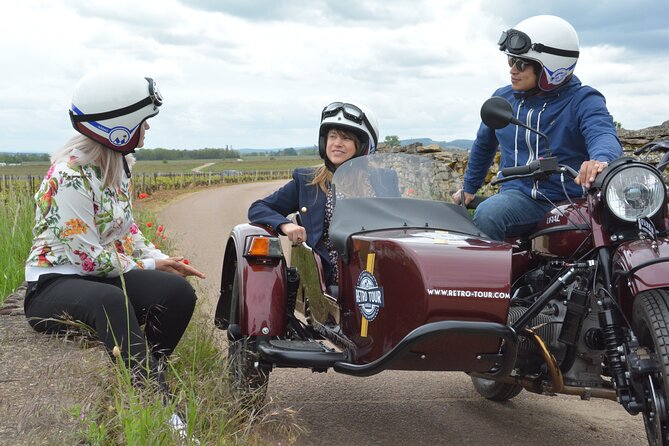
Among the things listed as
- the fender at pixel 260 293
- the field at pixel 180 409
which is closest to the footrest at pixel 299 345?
the fender at pixel 260 293

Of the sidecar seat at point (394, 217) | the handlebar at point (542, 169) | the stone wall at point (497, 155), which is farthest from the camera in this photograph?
the stone wall at point (497, 155)

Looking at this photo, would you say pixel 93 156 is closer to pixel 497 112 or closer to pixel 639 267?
pixel 497 112

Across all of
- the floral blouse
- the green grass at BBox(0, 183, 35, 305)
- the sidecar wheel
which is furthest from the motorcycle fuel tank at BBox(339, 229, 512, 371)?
the green grass at BBox(0, 183, 35, 305)

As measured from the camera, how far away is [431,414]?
5246 mm

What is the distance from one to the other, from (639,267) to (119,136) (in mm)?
2812

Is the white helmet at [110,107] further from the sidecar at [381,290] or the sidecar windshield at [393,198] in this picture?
the sidecar windshield at [393,198]

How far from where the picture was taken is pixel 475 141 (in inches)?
223

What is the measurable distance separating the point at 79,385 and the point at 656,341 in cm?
248

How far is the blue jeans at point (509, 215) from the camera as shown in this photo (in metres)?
4.59

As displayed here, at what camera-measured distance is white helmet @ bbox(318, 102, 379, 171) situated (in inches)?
203

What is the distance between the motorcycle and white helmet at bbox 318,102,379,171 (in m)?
0.48

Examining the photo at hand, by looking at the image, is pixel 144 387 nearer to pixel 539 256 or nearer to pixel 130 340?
pixel 130 340

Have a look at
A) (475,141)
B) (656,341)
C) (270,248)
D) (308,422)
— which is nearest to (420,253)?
(656,341)

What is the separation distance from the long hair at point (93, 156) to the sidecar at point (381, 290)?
89 centimetres
